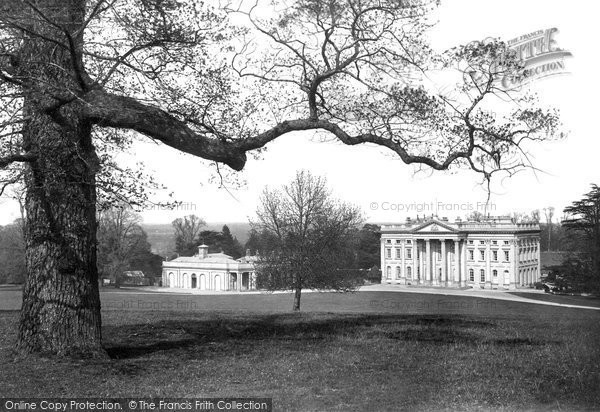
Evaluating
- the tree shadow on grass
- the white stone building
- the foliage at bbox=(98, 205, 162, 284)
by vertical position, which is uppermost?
the foliage at bbox=(98, 205, 162, 284)

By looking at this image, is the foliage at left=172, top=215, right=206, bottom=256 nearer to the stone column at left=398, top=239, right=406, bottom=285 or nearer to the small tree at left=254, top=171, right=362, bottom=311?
the stone column at left=398, top=239, right=406, bottom=285

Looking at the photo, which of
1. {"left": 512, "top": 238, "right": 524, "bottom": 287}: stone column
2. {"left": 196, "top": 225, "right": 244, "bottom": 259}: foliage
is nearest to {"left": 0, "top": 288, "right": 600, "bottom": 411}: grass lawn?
{"left": 512, "top": 238, "right": 524, "bottom": 287}: stone column

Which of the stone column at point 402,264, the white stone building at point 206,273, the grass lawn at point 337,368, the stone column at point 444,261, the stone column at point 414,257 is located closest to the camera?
the grass lawn at point 337,368

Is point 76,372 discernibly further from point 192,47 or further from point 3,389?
point 192,47

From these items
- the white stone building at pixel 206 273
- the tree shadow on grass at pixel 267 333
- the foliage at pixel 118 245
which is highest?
the foliage at pixel 118 245

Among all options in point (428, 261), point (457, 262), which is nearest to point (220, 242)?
point (428, 261)

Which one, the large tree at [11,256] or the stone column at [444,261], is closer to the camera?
the large tree at [11,256]

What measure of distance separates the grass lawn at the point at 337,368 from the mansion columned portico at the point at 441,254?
46.7m

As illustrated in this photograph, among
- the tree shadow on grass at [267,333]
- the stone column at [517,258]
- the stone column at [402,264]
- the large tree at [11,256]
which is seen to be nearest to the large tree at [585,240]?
the tree shadow on grass at [267,333]

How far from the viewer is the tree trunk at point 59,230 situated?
7.84 meters

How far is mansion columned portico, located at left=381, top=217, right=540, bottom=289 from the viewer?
58531mm

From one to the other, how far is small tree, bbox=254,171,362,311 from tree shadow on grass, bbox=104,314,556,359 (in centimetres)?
1404

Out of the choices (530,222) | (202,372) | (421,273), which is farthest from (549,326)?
(421,273)

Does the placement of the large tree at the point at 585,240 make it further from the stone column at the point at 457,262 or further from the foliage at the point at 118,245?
the stone column at the point at 457,262
